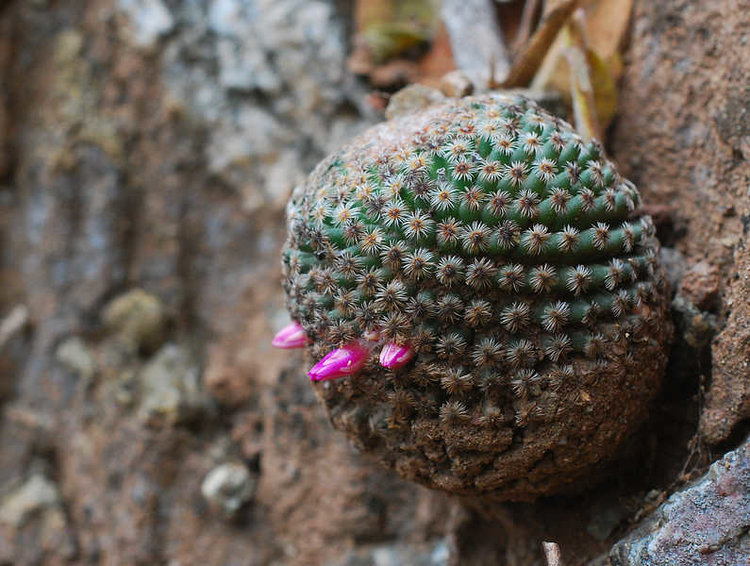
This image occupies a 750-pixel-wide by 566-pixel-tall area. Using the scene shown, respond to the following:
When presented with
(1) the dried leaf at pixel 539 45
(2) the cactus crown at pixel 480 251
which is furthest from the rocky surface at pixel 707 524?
(1) the dried leaf at pixel 539 45

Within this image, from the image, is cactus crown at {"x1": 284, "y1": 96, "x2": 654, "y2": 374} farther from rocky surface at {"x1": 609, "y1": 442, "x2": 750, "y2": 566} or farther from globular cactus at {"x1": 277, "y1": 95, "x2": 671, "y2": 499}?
rocky surface at {"x1": 609, "y1": 442, "x2": 750, "y2": 566}

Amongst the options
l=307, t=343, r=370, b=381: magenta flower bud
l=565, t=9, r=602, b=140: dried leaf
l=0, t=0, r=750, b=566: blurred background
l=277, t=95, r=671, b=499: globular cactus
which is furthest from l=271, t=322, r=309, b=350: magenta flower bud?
l=565, t=9, r=602, b=140: dried leaf

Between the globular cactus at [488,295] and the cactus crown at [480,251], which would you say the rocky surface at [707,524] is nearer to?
the globular cactus at [488,295]

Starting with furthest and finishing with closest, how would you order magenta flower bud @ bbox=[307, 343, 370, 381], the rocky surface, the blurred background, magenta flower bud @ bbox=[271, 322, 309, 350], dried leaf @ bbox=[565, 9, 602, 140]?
1. the blurred background
2. dried leaf @ bbox=[565, 9, 602, 140]
3. magenta flower bud @ bbox=[271, 322, 309, 350]
4. magenta flower bud @ bbox=[307, 343, 370, 381]
5. the rocky surface

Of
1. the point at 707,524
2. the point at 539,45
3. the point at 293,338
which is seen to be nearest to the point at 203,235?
the point at 293,338

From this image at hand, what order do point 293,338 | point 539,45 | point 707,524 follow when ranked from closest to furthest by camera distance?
point 707,524 → point 293,338 → point 539,45

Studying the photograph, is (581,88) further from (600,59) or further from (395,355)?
(395,355)

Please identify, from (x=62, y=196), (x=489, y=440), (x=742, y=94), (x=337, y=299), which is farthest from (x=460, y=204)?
(x=62, y=196)
